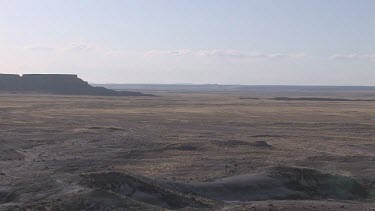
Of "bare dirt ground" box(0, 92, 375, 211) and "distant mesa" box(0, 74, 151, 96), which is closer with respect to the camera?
"bare dirt ground" box(0, 92, 375, 211)

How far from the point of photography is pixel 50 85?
496 feet

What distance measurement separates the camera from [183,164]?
31.3 metres

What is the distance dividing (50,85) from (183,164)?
12552 centimetres

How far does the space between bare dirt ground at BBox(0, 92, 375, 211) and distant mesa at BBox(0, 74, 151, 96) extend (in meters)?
84.7

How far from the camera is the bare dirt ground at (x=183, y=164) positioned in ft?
64.0

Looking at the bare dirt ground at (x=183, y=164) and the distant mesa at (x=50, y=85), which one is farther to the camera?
the distant mesa at (x=50, y=85)

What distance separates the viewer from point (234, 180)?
23.7 m

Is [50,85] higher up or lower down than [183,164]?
higher up

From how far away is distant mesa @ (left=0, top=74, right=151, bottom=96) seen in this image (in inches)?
5827

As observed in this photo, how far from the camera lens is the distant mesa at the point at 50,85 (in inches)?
5827

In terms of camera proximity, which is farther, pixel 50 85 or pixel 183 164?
pixel 50 85

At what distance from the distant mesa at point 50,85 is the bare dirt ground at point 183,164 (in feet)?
278

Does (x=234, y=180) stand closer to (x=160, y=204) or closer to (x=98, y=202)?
(x=160, y=204)

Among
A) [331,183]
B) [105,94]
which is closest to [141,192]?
[331,183]
